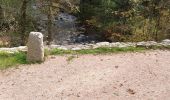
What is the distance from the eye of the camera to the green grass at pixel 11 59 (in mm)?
11164

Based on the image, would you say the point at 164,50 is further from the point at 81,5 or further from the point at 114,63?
the point at 81,5

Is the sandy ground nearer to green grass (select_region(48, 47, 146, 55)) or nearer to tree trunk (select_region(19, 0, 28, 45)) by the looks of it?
green grass (select_region(48, 47, 146, 55))

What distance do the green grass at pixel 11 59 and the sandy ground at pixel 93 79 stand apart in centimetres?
29

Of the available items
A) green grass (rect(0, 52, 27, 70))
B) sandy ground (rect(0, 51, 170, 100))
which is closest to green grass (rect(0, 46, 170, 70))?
green grass (rect(0, 52, 27, 70))

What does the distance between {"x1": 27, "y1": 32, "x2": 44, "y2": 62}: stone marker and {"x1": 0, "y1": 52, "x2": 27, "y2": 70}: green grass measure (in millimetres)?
319

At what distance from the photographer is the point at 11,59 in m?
11.4

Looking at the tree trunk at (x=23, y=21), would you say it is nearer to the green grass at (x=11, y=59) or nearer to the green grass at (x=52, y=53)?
the green grass at (x=52, y=53)

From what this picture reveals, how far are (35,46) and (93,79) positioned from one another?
1.97 metres

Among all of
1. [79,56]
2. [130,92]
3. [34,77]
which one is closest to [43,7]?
[79,56]

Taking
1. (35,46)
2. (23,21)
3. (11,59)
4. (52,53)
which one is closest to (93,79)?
(35,46)

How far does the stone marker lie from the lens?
11219 mm

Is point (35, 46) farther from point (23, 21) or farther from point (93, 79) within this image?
point (23, 21)

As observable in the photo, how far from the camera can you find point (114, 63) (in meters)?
11.5

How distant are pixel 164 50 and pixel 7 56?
4.84 metres
